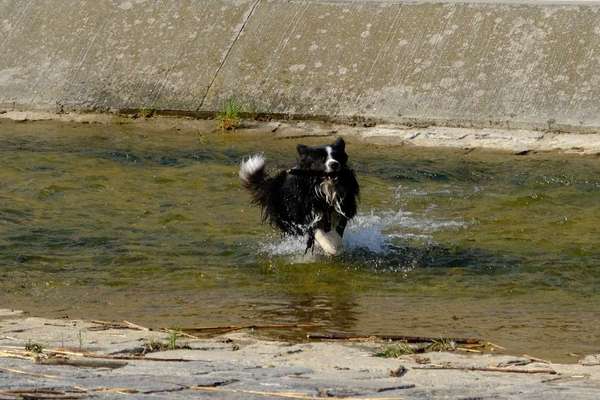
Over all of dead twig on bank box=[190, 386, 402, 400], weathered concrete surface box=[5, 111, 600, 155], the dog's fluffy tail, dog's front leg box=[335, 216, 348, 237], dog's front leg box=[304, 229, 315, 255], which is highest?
weathered concrete surface box=[5, 111, 600, 155]

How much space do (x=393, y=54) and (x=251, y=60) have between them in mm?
1499

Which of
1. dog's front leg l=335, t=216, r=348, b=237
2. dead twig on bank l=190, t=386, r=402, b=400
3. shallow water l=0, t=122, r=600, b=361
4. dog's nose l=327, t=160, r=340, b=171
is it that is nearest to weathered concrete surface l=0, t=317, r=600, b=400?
dead twig on bank l=190, t=386, r=402, b=400

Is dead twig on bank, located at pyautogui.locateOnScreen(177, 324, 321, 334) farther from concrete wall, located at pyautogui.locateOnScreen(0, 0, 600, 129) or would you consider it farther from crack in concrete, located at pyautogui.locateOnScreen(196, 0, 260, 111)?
crack in concrete, located at pyautogui.locateOnScreen(196, 0, 260, 111)

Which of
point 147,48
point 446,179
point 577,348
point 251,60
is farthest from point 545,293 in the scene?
point 147,48

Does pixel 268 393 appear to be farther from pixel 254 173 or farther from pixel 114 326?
pixel 254 173

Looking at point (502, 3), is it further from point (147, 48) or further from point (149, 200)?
point (149, 200)

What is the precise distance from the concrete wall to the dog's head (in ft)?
12.3

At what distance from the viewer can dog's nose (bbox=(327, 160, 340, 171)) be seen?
30.4 feet

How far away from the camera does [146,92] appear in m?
14.1

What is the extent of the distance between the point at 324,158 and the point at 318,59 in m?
4.71

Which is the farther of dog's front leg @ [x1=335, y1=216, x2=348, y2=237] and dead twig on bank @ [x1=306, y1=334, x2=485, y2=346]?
dog's front leg @ [x1=335, y1=216, x2=348, y2=237]

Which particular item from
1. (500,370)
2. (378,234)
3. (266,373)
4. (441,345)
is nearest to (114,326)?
(441,345)

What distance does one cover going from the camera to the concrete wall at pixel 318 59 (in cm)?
1297

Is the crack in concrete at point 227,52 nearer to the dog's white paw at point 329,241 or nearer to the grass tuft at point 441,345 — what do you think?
the dog's white paw at point 329,241
